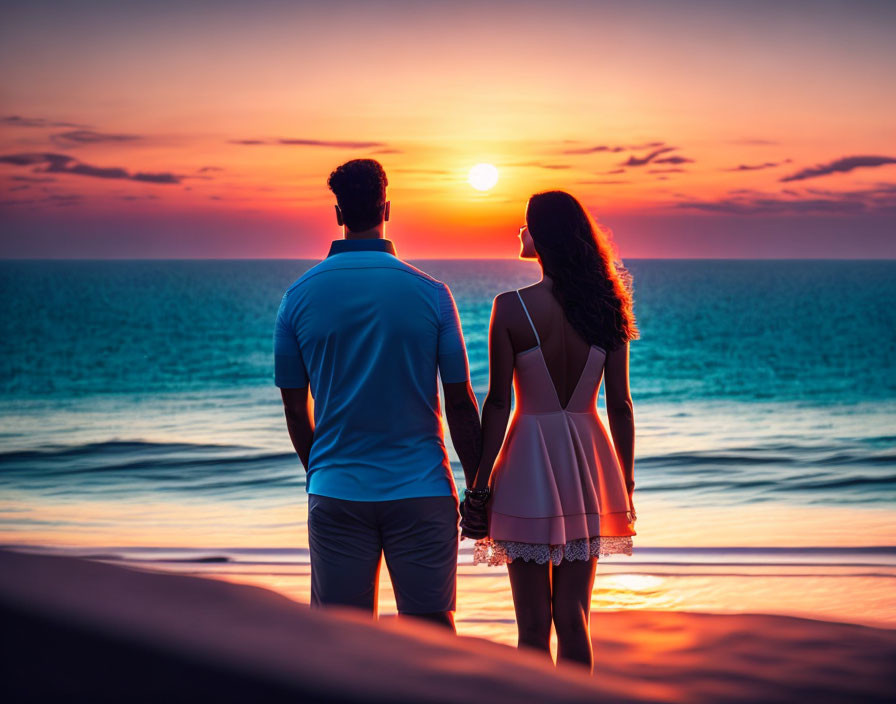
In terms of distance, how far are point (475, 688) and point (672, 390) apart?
104ft

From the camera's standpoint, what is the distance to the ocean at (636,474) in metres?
7.47

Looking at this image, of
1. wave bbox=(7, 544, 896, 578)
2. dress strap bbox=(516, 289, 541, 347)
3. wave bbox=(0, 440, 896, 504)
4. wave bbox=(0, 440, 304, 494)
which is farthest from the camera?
wave bbox=(0, 440, 304, 494)

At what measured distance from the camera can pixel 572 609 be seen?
321 cm

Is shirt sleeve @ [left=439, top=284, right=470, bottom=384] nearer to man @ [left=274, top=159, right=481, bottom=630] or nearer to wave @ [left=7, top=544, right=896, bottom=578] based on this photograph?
man @ [left=274, top=159, right=481, bottom=630]

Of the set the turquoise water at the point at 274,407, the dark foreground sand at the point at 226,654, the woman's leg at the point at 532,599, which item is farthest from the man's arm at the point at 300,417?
the turquoise water at the point at 274,407

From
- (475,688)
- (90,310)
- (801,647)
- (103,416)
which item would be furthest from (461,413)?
(90,310)

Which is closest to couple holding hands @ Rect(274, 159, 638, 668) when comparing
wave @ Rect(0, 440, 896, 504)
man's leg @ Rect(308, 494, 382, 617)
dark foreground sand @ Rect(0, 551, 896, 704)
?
man's leg @ Rect(308, 494, 382, 617)

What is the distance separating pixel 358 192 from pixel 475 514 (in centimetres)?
121

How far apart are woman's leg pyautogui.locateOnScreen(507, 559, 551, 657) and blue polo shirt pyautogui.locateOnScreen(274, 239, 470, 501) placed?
0.55 m

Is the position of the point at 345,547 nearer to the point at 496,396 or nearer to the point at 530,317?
the point at 496,396

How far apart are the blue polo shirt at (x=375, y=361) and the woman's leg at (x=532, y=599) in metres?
0.55

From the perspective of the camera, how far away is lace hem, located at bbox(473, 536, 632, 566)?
3193 mm

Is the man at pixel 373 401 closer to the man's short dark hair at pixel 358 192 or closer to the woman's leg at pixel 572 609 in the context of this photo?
the man's short dark hair at pixel 358 192

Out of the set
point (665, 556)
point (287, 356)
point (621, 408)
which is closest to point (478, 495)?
point (621, 408)
